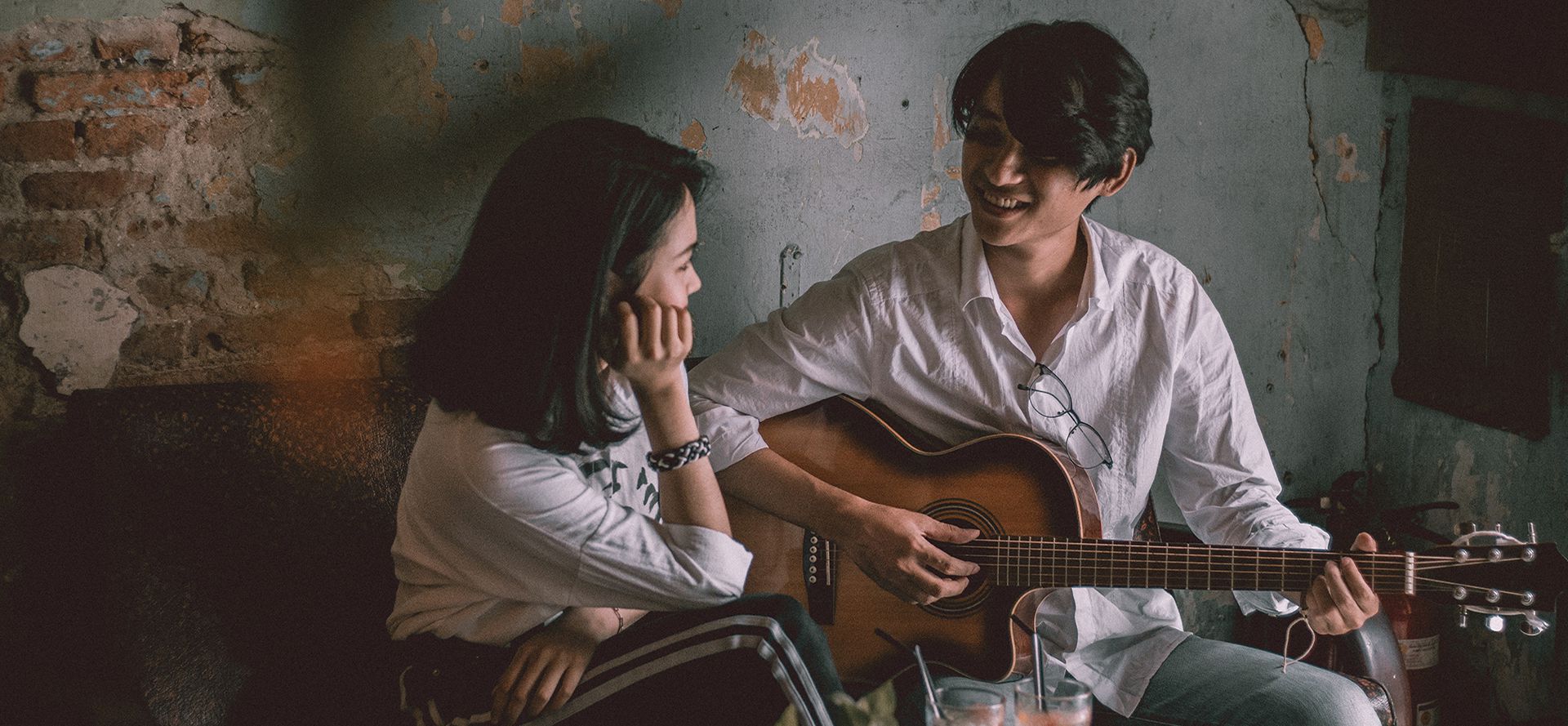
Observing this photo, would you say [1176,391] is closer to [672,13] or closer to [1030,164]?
[1030,164]

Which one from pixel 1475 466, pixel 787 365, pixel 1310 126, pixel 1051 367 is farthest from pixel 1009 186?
pixel 1475 466

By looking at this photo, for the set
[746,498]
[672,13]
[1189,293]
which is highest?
[672,13]

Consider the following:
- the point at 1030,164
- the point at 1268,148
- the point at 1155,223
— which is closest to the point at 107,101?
the point at 1030,164

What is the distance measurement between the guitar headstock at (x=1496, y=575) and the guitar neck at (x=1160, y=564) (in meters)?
0.04

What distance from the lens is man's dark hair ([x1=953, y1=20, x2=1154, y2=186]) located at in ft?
6.28

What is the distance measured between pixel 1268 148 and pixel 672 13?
1.45 metres

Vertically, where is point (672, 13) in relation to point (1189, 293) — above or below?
above

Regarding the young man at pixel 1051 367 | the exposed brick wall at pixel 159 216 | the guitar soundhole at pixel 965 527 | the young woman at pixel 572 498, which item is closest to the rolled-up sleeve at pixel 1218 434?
the young man at pixel 1051 367

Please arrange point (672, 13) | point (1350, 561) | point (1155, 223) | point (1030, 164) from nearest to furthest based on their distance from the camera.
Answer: point (1350, 561)
point (1030, 164)
point (672, 13)
point (1155, 223)

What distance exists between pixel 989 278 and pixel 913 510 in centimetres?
43

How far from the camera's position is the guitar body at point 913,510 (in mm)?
1958

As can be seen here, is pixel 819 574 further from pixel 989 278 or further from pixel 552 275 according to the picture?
pixel 552 275

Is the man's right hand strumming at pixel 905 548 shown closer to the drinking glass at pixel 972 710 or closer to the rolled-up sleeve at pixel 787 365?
the rolled-up sleeve at pixel 787 365

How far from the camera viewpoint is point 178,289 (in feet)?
7.07
